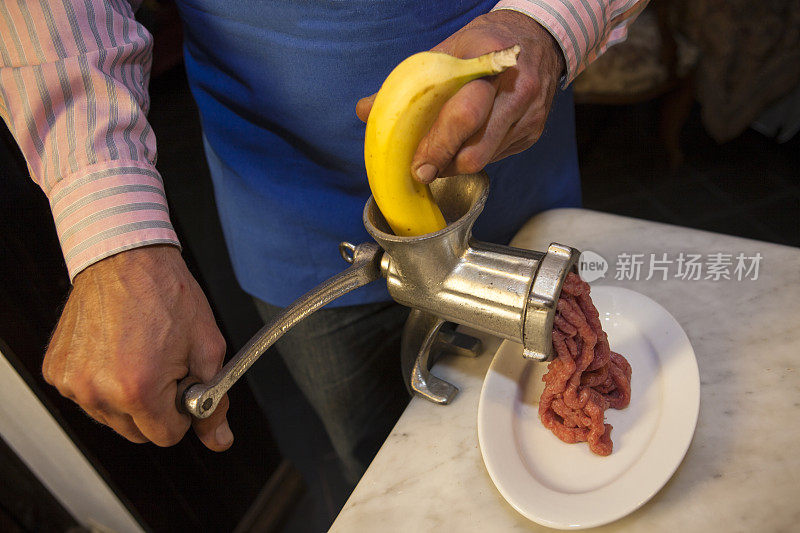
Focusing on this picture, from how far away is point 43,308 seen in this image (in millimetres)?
939

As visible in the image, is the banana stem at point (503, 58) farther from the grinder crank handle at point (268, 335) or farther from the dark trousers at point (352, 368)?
the dark trousers at point (352, 368)

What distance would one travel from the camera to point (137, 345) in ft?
1.97

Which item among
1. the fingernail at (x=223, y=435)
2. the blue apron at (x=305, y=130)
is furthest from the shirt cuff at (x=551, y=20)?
the fingernail at (x=223, y=435)

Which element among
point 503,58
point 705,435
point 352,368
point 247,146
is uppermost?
point 503,58

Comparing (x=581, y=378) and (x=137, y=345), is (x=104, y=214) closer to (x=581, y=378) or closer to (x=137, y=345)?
(x=137, y=345)

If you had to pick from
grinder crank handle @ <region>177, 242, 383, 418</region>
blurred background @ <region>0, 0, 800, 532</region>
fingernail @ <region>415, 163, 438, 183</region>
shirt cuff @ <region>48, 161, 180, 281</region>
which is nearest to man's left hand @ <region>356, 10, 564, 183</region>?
fingernail @ <region>415, 163, 438, 183</region>

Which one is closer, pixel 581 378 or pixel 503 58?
pixel 503 58

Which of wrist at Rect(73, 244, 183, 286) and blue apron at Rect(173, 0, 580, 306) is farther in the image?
blue apron at Rect(173, 0, 580, 306)

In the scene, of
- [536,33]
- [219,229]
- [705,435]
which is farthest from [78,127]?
[219,229]

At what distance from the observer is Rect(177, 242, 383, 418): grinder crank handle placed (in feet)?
1.99

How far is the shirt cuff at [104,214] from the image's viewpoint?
0.65m

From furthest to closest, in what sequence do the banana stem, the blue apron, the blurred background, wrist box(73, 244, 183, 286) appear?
the blurred background → the blue apron → wrist box(73, 244, 183, 286) → the banana stem

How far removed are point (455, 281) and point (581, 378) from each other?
20 cm

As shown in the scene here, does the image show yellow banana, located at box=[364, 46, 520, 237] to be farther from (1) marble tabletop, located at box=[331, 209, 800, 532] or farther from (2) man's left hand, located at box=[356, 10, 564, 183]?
(1) marble tabletop, located at box=[331, 209, 800, 532]
